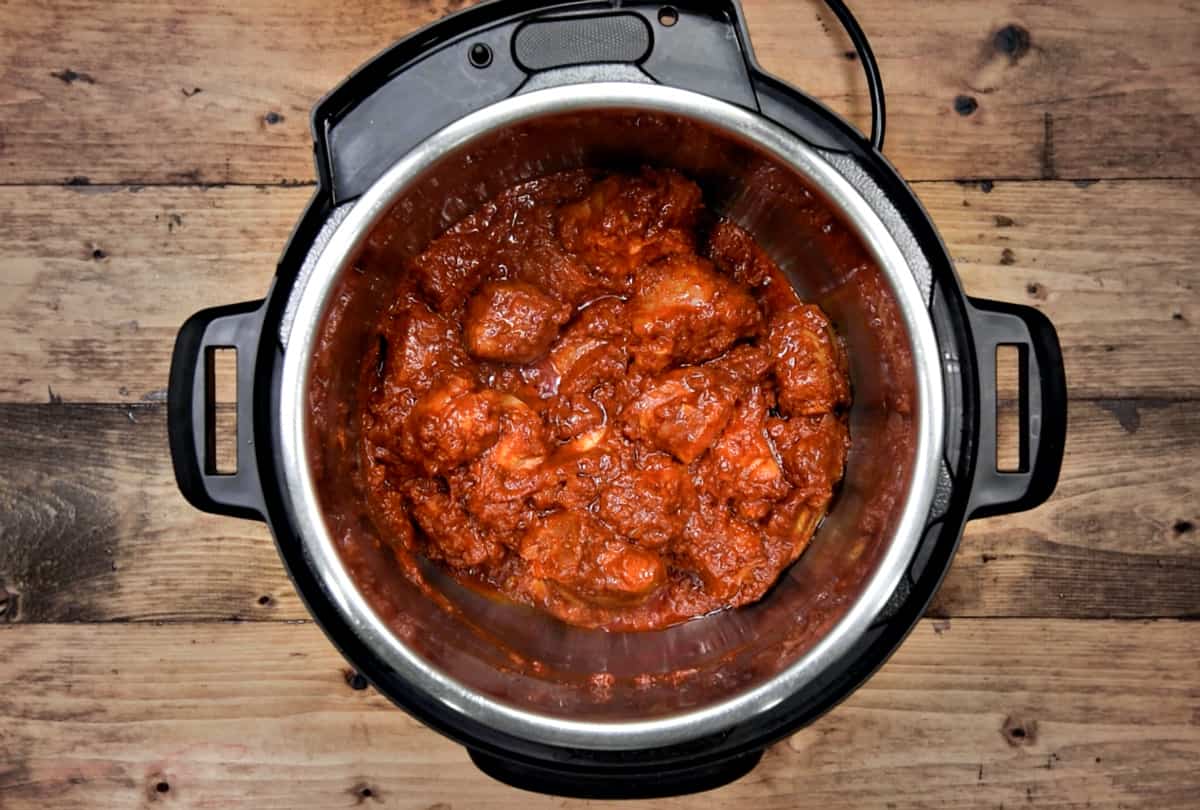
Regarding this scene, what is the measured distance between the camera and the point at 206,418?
1201 millimetres

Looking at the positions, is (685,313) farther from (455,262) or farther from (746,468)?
(455,262)

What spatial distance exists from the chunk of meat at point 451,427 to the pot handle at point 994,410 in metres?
0.73

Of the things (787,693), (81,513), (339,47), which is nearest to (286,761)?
(81,513)

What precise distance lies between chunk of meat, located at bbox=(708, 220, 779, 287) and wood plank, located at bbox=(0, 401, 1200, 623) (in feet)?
2.08

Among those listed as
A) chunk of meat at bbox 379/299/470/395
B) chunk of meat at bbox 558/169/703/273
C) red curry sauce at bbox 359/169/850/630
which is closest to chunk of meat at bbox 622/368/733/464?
red curry sauce at bbox 359/169/850/630

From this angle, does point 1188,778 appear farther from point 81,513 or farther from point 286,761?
point 81,513

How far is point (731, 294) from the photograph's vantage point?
1378 millimetres

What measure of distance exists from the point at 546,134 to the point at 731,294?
15.4 inches

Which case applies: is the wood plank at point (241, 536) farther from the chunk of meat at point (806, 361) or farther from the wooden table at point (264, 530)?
the chunk of meat at point (806, 361)

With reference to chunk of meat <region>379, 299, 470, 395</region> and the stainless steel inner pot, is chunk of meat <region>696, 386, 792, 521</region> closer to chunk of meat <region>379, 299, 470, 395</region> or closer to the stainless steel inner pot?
the stainless steel inner pot

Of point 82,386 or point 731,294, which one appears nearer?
point 731,294

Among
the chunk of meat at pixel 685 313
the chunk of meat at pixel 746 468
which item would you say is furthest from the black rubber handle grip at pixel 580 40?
the chunk of meat at pixel 746 468

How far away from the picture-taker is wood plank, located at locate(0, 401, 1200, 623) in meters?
1.56

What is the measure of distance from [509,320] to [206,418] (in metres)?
0.47
